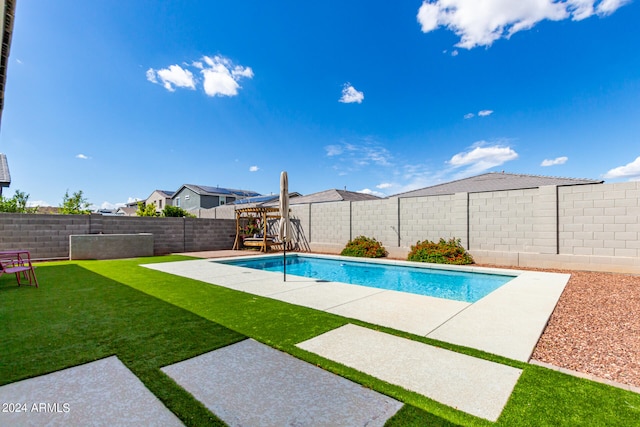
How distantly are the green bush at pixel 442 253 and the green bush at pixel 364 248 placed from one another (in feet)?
4.29

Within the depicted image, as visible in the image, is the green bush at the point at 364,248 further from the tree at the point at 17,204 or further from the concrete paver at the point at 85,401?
the tree at the point at 17,204

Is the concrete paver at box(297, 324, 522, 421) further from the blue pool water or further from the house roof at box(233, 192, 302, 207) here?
the house roof at box(233, 192, 302, 207)

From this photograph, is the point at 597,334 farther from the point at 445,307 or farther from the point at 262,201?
the point at 262,201

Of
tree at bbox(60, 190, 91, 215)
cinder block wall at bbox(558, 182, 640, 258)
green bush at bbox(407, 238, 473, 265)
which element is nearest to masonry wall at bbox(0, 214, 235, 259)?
tree at bbox(60, 190, 91, 215)

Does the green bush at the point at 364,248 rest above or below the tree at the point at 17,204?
below

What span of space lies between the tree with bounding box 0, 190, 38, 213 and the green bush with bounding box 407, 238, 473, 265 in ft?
59.9

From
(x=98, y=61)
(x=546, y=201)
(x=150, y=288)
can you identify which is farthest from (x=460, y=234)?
(x=98, y=61)

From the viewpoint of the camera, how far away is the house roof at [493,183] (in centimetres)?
1425

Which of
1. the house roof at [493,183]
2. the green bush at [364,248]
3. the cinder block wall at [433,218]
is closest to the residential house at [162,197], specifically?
the house roof at [493,183]

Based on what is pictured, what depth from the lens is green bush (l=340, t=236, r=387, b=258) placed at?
11.5m

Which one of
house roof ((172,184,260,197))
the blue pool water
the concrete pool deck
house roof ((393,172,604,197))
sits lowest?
the blue pool water

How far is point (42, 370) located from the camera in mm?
2402

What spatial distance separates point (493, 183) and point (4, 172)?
2843 cm

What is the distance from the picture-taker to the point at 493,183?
1636 cm
